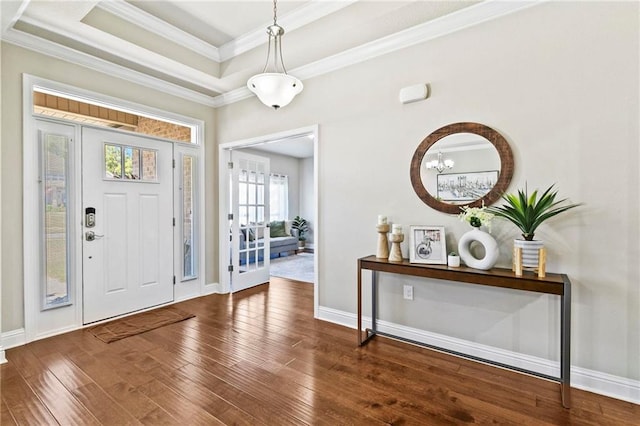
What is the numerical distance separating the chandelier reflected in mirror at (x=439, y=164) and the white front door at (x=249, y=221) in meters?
2.80

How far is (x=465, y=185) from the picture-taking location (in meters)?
2.45


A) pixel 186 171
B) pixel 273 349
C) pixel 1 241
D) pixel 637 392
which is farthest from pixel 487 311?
pixel 1 241

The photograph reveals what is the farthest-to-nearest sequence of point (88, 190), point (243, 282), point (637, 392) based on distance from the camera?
point (243, 282), point (88, 190), point (637, 392)

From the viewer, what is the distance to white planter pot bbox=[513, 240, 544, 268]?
6.65 ft

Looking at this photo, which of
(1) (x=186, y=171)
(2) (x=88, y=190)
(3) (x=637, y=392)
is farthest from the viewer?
(1) (x=186, y=171)

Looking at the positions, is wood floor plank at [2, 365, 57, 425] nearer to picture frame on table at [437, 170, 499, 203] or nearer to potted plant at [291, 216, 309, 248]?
picture frame on table at [437, 170, 499, 203]

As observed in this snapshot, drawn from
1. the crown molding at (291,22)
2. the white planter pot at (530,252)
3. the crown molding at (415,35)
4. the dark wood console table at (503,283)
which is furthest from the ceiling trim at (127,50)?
the white planter pot at (530,252)

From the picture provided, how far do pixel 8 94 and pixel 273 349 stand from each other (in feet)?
10.4

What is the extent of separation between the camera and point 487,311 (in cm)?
237

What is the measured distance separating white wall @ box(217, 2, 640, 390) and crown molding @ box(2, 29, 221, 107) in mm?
2114

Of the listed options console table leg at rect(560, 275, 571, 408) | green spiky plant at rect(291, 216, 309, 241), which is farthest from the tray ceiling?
green spiky plant at rect(291, 216, 309, 241)

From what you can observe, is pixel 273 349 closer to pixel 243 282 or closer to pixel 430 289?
pixel 430 289

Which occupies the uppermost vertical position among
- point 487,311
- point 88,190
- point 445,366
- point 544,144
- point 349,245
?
point 544,144

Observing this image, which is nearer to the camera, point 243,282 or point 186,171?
point 186,171
